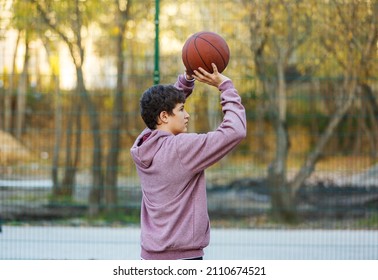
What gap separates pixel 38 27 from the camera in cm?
982

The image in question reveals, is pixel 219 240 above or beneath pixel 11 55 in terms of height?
beneath

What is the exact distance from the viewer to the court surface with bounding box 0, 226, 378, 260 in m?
8.20

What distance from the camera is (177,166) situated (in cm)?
392

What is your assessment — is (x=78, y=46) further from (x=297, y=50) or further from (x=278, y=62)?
(x=297, y=50)

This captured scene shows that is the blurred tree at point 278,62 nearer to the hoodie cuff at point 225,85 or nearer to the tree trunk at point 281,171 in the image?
the tree trunk at point 281,171

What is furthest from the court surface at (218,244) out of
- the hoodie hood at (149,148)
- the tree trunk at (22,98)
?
the hoodie hood at (149,148)

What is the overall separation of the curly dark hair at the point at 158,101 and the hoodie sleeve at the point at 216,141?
17 centimetres

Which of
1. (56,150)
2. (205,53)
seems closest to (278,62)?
(56,150)

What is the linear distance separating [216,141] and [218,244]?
511 cm

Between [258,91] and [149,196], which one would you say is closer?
[149,196]

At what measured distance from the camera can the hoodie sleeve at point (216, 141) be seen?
3.85 meters
